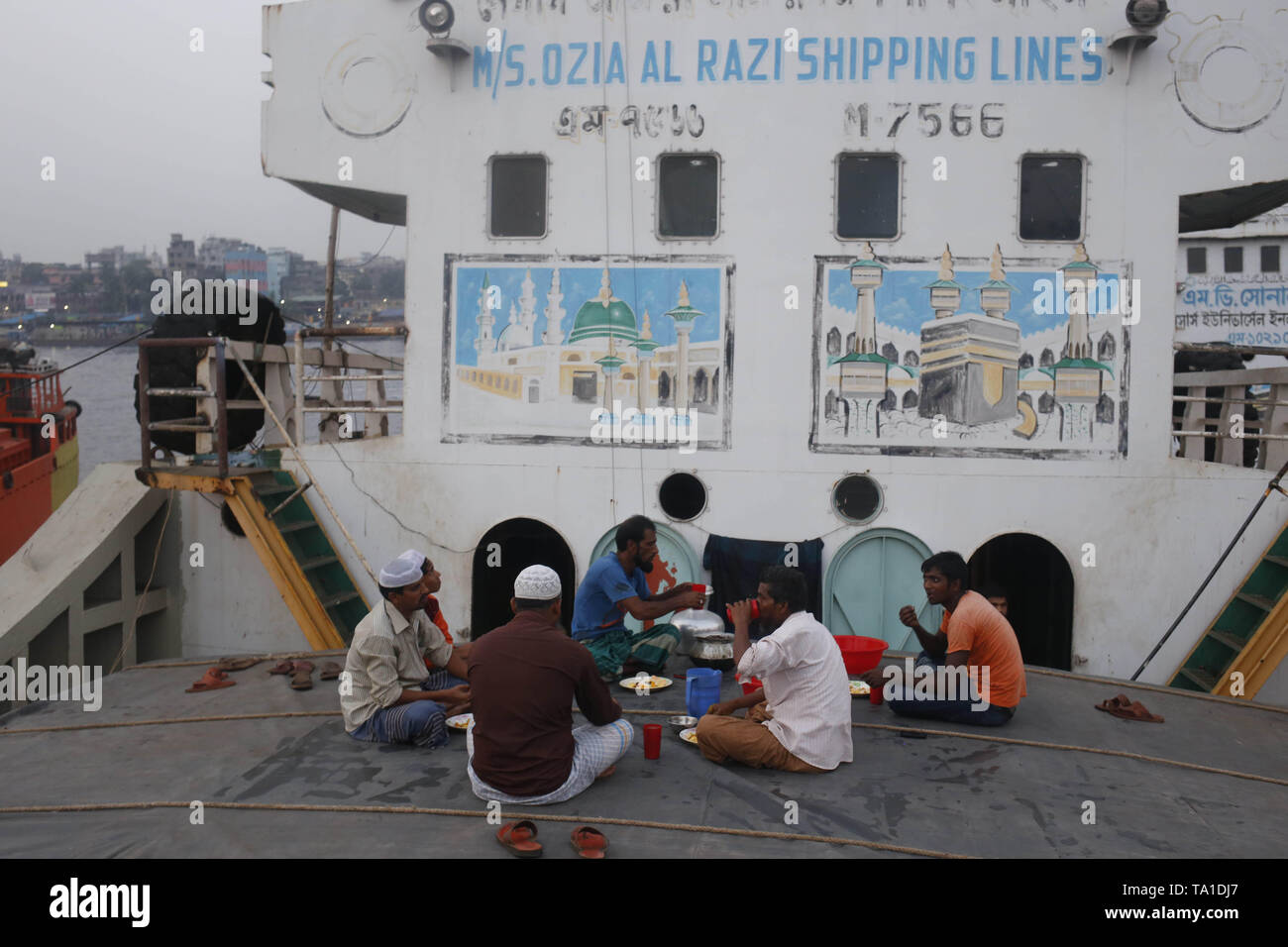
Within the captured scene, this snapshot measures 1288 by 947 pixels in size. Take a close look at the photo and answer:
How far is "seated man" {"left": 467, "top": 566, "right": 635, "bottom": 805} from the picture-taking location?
5.29 metres

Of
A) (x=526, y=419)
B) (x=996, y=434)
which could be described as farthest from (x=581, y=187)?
(x=996, y=434)

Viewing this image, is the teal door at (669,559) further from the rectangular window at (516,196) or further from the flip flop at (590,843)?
the flip flop at (590,843)

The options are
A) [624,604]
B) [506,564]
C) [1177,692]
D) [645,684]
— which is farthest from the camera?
[506,564]

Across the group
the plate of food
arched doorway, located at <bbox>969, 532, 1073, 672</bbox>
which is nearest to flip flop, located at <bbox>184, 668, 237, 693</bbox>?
the plate of food

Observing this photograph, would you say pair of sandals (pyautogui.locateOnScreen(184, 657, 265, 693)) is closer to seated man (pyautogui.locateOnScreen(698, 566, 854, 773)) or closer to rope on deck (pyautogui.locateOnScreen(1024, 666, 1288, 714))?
seated man (pyautogui.locateOnScreen(698, 566, 854, 773))

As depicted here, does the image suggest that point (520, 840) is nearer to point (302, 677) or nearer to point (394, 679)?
point (394, 679)

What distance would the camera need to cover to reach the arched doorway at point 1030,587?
11.7 metres

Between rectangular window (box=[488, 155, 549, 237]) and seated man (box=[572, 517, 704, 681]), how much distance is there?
386 centimetres

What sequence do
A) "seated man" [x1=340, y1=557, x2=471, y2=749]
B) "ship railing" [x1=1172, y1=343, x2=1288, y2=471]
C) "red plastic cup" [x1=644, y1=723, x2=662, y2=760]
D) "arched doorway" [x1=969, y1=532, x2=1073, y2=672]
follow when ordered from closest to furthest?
"red plastic cup" [x1=644, y1=723, x2=662, y2=760], "seated man" [x1=340, y1=557, x2=471, y2=749], "ship railing" [x1=1172, y1=343, x2=1288, y2=471], "arched doorway" [x1=969, y1=532, x2=1073, y2=672]

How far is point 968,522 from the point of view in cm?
957

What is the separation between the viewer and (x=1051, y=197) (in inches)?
377

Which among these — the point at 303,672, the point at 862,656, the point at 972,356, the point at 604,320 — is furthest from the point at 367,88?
the point at 862,656

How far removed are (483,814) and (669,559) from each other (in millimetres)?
4685

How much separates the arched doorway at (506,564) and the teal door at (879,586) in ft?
8.41
